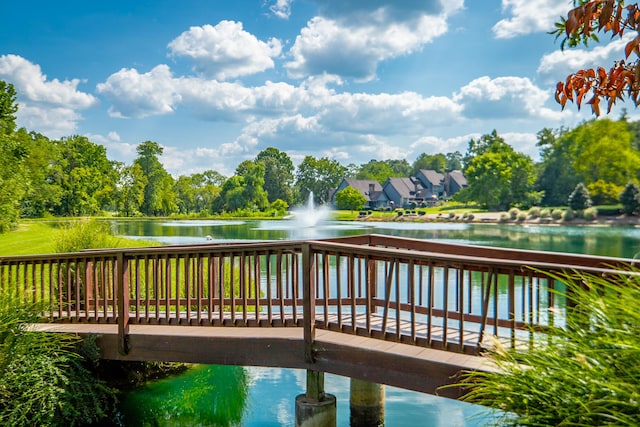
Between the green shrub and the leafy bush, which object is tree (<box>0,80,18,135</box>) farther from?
the green shrub

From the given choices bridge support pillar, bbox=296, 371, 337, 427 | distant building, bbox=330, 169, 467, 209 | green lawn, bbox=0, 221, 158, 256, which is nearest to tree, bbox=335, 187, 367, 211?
distant building, bbox=330, 169, 467, 209

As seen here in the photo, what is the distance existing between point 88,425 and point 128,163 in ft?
201

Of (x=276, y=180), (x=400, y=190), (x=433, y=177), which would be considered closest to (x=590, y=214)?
(x=400, y=190)

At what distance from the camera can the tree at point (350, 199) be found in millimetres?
77750

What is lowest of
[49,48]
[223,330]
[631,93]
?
[223,330]

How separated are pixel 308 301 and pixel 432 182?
90356 millimetres

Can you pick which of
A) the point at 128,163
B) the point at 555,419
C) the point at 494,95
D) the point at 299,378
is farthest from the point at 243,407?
the point at 128,163

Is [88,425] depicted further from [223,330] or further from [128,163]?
[128,163]

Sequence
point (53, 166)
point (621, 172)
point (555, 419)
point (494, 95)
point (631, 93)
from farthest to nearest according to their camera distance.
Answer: point (621, 172) → point (53, 166) → point (494, 95) → point (631, 93) → point (555, 419)

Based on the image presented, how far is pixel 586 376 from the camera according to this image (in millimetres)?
2666

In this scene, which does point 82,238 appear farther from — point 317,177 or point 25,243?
point 317,177

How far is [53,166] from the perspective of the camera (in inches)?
1810

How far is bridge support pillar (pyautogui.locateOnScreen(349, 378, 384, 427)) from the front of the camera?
6918 mm

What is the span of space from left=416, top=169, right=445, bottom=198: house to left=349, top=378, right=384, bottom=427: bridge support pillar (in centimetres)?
8817
